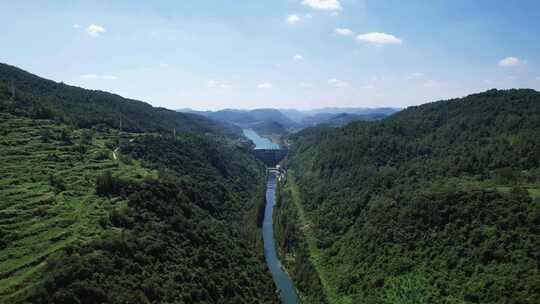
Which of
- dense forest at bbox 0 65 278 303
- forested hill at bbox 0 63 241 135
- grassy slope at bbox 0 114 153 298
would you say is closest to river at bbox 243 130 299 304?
dense forest at bbox 0 65 278 303

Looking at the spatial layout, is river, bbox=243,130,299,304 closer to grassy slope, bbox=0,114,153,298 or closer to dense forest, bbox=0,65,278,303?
dense forest, bbox=0,65,278,303

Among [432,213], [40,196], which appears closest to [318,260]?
[432,213]

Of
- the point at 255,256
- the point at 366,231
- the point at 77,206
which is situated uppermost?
the point at 77,206

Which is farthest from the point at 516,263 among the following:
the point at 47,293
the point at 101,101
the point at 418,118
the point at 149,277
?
the point at 101,101

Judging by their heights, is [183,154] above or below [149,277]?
above

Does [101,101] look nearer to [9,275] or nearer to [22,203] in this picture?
[22,203]
